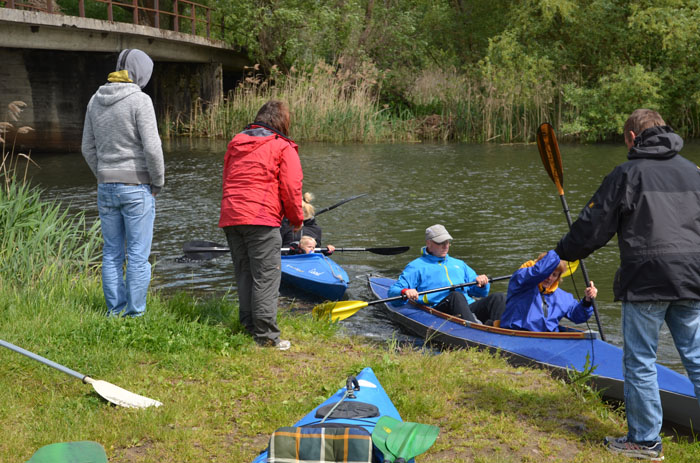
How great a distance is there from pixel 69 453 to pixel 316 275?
542 centimetres

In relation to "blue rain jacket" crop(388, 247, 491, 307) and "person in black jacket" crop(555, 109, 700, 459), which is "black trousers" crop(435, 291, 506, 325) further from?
"person in black jacket" crop(555, 109, 700, 459)

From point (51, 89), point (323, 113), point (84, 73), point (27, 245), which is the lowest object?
point (27, 245)

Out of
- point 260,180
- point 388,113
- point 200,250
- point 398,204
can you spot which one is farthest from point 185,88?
point 260,180

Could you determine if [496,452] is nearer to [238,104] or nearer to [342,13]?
[238,104]

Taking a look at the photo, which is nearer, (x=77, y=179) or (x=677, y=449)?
(x=677, y=449)

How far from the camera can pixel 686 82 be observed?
72.7ft

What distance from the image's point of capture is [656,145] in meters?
3.51

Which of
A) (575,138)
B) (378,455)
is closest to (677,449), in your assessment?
(378,455)

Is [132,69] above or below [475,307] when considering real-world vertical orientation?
above

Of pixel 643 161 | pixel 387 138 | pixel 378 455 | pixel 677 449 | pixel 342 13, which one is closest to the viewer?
pixel 378 455

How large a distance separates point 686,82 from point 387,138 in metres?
9.01

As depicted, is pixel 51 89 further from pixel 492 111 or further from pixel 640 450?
pixel 640 450

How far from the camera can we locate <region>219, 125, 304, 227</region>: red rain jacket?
4.87 metres

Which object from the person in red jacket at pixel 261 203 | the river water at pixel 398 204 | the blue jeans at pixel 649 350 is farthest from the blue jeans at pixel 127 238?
the blue jeans at pixel 649 350
